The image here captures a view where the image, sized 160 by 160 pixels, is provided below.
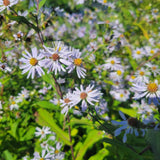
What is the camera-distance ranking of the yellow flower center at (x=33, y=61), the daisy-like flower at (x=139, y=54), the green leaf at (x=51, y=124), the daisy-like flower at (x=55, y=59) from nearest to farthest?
the daisy-like flower at (x=55, y=59)
the yellow flower center at (x=33, y=61)
the green leaf at (x=51, y=124)
the daisy-like flower at (x=139, y=54)

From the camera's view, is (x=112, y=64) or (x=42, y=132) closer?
(x=42, y=132)

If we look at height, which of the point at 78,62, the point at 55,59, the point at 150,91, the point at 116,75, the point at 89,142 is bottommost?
the point at 89,142

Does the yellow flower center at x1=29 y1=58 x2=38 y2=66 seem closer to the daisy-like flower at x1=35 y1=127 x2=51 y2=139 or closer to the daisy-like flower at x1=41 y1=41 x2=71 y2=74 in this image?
the daisy-like flower at x1=41 y1=41 x2=71 y2=74

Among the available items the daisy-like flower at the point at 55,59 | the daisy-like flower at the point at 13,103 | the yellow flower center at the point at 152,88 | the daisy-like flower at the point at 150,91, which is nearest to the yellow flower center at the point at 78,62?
the daisy-like flower at the point at 55,59

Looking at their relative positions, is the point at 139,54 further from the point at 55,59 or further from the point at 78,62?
the point at 55,59

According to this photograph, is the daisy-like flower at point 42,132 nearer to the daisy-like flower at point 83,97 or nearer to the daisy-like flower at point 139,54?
the daisy-like flower at point 83,97

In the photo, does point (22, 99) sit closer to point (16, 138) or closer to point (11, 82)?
point (11, 82)

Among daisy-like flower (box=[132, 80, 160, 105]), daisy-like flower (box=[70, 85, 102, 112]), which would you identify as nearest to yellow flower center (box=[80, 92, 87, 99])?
daisy-like flower (box=[70, 85, 102, 112])

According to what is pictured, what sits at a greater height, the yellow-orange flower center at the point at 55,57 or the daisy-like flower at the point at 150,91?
the yellow-orange flower center at the point at 55,57

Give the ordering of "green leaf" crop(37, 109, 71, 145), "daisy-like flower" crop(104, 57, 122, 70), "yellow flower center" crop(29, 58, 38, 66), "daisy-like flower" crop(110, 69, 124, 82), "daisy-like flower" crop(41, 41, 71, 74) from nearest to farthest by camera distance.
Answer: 1. "daisy-like flower" crop(41, 41, 71, 74)
2. "yellow flower center" crop(29, 58, 38, 66)
3. "green leaf" crop(37, 109, 71, 145)
4. "daisy-like flower" crop(104, 57, 122, 70)
5. "daisy-like flower" crop(110, 69, 124, 82)

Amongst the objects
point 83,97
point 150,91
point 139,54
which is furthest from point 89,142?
point 139,54
